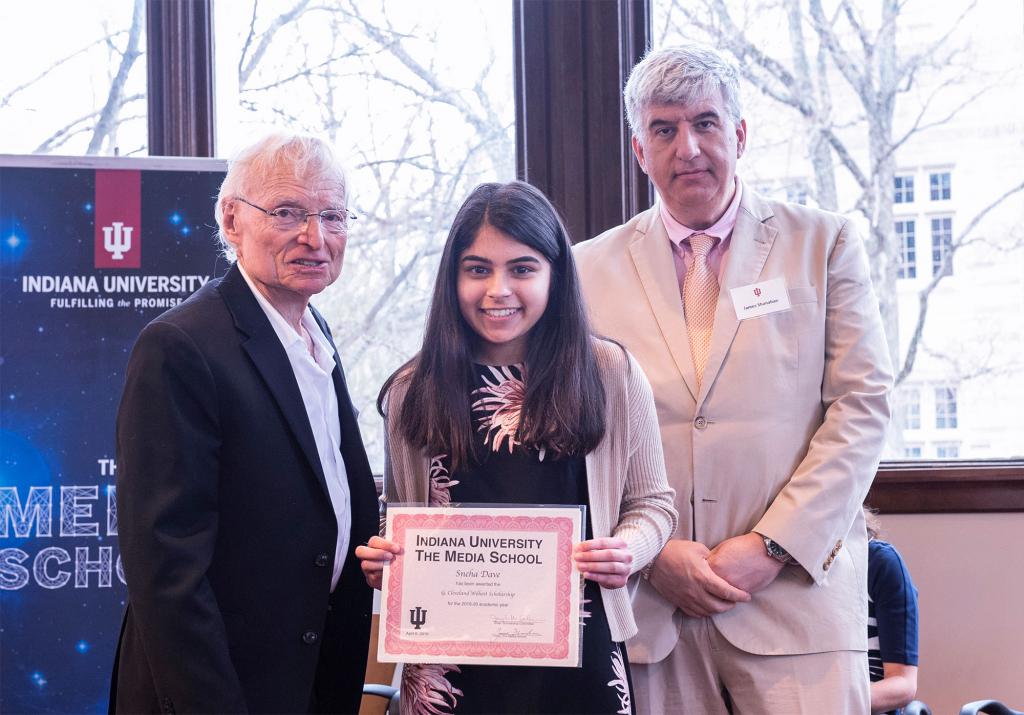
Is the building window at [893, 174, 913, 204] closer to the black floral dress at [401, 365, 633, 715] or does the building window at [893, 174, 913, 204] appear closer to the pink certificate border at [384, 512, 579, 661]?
the black floral dress at [401, 365, 633, 715]

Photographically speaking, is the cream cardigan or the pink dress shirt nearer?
the cream cardigan

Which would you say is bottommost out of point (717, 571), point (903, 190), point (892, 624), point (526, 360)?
point (892, 624)

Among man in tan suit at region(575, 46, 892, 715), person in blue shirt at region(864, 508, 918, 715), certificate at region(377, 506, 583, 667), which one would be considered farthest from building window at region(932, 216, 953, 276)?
certificate at region(377, 506, 583, 667)

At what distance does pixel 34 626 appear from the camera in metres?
3.21

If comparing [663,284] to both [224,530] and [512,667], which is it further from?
[224,530]

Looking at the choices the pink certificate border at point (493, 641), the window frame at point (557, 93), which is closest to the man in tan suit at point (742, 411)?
the pink certificate border at point (493, 641)

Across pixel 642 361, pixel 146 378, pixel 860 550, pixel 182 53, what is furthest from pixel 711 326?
pixel 182 53

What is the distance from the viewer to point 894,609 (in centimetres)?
291

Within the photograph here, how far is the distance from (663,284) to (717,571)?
708 millimetres

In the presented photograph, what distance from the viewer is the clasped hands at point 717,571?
7.16 ft

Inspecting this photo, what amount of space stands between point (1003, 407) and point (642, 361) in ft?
6.80

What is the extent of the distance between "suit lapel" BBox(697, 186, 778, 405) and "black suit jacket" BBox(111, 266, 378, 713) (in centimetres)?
94

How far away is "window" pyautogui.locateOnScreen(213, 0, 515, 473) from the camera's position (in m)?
4.03
